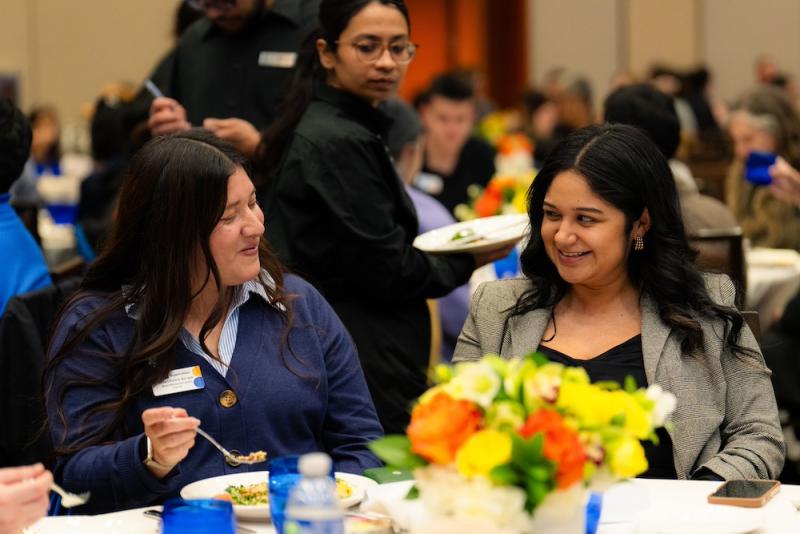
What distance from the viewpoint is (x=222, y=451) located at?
7.58 feet

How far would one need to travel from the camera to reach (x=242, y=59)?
3920mm

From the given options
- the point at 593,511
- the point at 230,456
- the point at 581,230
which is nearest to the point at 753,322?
the point at 581,230

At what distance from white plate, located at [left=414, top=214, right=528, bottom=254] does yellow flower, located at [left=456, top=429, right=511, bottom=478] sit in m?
1.64

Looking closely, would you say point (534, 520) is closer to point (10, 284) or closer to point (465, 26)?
point (10, 284)

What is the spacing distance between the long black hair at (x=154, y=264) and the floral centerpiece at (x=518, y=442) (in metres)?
0.86

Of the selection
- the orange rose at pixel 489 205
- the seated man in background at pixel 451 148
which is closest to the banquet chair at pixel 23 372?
the orange rose at pixel 489 205

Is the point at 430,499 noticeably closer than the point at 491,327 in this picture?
Yes

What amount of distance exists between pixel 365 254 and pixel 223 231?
77 centimetres

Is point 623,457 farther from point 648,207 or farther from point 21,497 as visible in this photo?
point 648,207

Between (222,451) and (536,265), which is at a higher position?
(536,265)

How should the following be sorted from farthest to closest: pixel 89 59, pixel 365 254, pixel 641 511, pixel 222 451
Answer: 1. pixel 89 59
2. pixel 365 254
3. pixel 222 451
4. pixel 641 511

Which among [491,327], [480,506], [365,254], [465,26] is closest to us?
[480,506]

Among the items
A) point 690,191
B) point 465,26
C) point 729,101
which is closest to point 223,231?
point 690,191

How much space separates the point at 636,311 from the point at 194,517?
1293 millimetres
